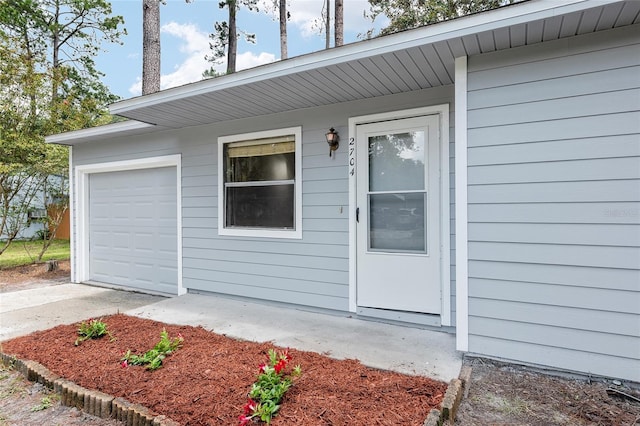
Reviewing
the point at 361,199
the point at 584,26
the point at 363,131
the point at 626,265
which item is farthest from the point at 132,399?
the point at 584,26

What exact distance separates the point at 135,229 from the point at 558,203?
5668mm

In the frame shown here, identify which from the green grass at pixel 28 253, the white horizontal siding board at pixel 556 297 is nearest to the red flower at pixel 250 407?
the white horizontal siding board at pixel 556 297

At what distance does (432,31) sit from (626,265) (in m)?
2.03

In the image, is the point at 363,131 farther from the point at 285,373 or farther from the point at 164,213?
the point at 164,213

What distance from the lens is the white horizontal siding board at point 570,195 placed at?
2.33 m

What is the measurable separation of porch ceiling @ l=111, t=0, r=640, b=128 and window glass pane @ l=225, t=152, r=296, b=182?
0.54 metres

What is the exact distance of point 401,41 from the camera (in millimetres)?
2650

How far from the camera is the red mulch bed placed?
2004 mm

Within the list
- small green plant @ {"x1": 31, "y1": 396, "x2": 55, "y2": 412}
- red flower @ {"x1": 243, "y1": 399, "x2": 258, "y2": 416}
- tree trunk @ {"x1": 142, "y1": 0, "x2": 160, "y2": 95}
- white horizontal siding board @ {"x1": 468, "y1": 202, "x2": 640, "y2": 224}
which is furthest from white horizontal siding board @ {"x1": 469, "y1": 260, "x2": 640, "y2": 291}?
tree trunk @ {"x1": 142, "y1": 0, "x2": 160, "y2": 95}

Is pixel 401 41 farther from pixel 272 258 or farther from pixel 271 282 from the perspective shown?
pixel 271 282

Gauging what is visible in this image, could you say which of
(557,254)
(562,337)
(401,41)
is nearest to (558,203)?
(557,254)

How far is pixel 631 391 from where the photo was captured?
228cm

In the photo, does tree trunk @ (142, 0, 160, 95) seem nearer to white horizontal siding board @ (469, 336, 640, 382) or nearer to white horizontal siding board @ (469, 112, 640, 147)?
white horizontal siding board @ (469, 112, 640, 147)

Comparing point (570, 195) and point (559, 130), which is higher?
point (559, 130)
